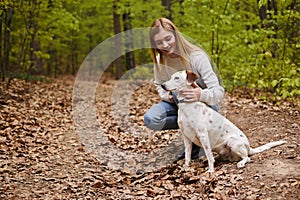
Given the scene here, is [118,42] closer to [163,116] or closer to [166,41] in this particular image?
[163,116]

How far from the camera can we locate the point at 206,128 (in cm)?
386

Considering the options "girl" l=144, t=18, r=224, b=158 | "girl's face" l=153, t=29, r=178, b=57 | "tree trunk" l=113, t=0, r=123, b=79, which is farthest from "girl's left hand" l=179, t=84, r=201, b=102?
"tree trunk" l=113, t=0, r=123, b=79

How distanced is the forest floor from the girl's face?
148 cm

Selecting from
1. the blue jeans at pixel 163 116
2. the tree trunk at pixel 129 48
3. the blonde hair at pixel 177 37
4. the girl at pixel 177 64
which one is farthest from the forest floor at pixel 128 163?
the tree trunk at pixel 129 48

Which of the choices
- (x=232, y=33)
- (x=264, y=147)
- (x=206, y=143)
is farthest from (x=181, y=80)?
(x=232, y=33)

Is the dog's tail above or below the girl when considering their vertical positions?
below

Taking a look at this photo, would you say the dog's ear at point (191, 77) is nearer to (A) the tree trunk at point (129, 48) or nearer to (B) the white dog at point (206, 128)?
(B) the white dog at point (206, 128)

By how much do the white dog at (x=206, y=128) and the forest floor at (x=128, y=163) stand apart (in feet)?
0.60

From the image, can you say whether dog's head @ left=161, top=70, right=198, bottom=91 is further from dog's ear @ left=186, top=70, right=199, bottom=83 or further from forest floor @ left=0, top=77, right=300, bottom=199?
forest floor @ left=0, top=77, right=300, bottom=199

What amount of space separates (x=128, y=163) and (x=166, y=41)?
1873 mm

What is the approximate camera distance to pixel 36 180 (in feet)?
13.4

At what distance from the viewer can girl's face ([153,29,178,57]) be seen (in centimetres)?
412

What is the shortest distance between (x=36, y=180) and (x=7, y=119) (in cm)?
285

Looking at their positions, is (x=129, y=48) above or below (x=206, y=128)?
above
